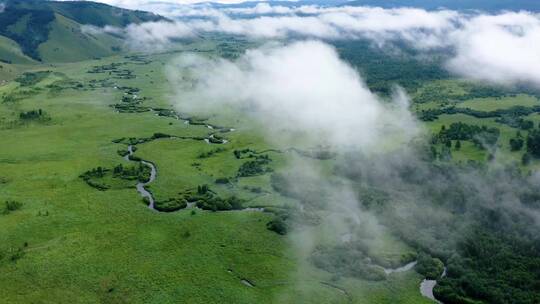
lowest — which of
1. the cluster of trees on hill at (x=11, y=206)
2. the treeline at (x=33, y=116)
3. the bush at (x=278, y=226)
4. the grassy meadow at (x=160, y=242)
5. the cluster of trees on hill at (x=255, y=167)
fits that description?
the treeline at (x=33, y=116)

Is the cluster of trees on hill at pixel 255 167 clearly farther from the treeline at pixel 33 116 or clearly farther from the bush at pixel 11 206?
the treeline at pixel 33 116

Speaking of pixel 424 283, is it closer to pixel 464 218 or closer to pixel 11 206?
pixel 464 218

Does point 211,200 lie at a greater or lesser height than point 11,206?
greater

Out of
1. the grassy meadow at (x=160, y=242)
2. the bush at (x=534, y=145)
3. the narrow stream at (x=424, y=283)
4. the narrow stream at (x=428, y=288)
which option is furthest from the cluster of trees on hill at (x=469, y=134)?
the narrow stream at (x=428, y=288)

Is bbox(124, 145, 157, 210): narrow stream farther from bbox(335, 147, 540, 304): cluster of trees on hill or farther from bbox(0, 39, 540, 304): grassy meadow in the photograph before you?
bbox(335, 147, 540, 304): cluster of trees on hill

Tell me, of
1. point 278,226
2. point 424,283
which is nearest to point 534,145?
point 424,283

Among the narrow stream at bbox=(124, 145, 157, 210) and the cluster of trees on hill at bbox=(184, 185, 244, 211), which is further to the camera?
the narrow stream at bbox=(124, 145, 157, 210)

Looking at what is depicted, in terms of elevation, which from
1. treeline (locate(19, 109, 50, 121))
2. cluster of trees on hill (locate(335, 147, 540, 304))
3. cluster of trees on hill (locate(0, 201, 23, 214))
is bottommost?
treeline (locate(19, 109, 50, 121))

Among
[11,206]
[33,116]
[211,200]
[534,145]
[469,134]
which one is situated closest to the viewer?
[11,206]

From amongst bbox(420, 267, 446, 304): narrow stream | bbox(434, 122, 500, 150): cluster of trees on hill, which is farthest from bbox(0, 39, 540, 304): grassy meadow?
bbox(434, 122, 500, 150): cluster of trees on hill

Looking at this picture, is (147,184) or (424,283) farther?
(147,184)

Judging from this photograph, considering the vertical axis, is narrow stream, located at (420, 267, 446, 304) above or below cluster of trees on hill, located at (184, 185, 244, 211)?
above

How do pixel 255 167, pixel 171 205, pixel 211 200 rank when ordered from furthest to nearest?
pixel 255 167, pixel 211 200, pixel 171 205
